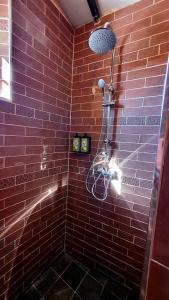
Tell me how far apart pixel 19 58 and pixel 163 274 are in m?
1.29

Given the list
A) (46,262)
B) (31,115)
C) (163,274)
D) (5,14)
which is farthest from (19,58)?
(46,262)

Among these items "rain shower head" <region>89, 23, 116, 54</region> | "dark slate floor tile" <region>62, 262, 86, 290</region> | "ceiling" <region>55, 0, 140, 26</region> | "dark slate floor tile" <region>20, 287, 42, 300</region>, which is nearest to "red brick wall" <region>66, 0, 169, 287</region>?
"ceiling" <region>55, 0, 140, 26</region>

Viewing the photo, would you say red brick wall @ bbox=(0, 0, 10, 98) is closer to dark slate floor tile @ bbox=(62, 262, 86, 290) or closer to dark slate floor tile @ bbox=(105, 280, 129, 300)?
dark slate floor tile @ bbox=(62, 262, 86, 290)

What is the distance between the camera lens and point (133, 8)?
121 centimetres

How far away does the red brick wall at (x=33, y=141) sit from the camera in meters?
1.04

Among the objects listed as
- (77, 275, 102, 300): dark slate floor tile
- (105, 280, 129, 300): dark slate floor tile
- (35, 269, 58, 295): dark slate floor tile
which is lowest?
(105, 280, 129, 300): dark slate floor tile

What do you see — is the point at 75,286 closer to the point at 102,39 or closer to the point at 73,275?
the point at 73,275

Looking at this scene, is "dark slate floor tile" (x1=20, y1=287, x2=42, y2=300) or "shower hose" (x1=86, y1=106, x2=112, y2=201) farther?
"shower hose" (x1=86, y1=106, x2=112, y2=201)

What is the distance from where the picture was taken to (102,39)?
40.8 inches

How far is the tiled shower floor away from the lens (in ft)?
4.03

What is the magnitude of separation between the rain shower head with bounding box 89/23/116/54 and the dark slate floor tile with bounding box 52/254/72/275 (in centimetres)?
190

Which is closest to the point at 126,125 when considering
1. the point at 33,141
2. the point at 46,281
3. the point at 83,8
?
the point at 33,141

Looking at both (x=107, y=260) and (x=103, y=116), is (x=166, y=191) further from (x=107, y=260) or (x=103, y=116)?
(x=107, y=260)

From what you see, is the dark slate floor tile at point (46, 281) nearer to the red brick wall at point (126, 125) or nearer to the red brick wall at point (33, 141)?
the red brick wall at point (33, 141)
